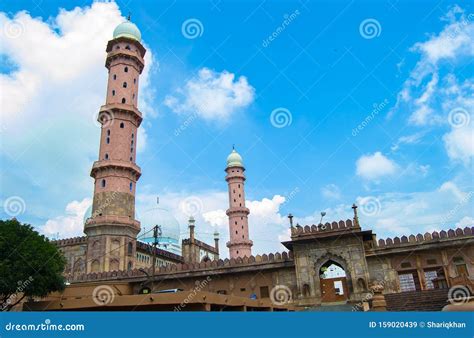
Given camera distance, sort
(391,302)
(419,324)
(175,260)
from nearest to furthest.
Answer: (419,324) → (391,302) → (175,260)

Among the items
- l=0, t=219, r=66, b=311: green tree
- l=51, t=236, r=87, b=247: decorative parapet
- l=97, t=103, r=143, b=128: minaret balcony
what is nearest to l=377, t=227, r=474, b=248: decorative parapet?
l=0, t=219, r=66, b=311: green tree

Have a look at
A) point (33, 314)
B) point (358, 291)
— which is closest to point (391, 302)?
point (358, 291)

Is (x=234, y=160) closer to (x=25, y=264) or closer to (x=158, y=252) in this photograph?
(x=158, y=252)

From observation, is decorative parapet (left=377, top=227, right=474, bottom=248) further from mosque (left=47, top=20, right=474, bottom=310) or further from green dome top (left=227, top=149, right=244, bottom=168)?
green dome top (left=227, top=149, right=244, bottom=168)

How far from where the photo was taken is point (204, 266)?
100 ft

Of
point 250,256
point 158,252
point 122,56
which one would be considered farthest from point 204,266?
point 122,56

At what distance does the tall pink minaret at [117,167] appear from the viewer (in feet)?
115

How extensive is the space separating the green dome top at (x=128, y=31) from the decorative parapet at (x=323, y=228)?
2607 centimetres

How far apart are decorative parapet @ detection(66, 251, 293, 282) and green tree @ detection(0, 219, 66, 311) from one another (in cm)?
746

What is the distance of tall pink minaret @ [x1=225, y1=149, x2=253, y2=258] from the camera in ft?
175

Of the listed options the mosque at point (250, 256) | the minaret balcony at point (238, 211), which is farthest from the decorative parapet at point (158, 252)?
the minaret balcony at point (238, 211)

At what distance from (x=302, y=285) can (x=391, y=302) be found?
623cm

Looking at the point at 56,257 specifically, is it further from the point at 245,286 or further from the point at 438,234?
the point at 438,234

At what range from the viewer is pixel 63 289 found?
25.4 meters
